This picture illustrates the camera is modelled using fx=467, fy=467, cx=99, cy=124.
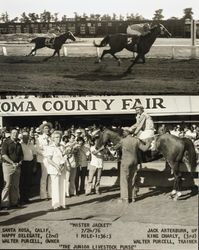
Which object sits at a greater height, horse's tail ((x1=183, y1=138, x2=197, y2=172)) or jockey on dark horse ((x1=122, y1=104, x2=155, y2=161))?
jockey on dark horse ((x1=122, y1=104, x2=155, y2=161))

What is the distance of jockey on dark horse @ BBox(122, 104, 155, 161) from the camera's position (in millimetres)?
6035

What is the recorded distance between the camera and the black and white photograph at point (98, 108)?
554cm

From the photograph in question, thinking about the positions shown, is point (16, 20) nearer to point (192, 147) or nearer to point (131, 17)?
point (131, 17)

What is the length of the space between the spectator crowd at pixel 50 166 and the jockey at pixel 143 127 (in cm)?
58

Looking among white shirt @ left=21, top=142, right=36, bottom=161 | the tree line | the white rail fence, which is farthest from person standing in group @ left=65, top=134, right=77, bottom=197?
the tree line

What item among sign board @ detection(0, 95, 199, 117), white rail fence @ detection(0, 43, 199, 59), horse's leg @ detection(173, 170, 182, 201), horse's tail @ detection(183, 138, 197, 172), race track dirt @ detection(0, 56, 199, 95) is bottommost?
horse's leg @ detection(173, 170, 182, 201)

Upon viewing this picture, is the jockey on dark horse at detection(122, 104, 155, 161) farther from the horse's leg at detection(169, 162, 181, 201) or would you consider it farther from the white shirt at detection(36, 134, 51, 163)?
the white shirt at detection(36, 134, 51, 163)

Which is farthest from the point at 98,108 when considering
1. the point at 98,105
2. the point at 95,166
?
the point at 95,166

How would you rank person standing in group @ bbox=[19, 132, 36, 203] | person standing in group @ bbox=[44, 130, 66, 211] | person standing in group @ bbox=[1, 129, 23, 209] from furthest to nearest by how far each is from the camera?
person standing in group @ bbox=[19, 132, 36, 203] → person standing in group @ bbox=[1, 129, 23, 209] → person standing in group @ bbox=[44, 130, 66, 211]

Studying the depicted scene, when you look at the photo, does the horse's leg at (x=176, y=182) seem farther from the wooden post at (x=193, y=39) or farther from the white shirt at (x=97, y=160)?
the wooden post at (x=193, y=39)

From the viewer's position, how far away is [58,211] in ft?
18.0

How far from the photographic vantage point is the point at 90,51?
6.61 m

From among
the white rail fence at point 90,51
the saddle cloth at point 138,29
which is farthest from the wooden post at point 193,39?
the saddle cloth at point 138,29

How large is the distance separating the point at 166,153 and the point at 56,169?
1.48 m
